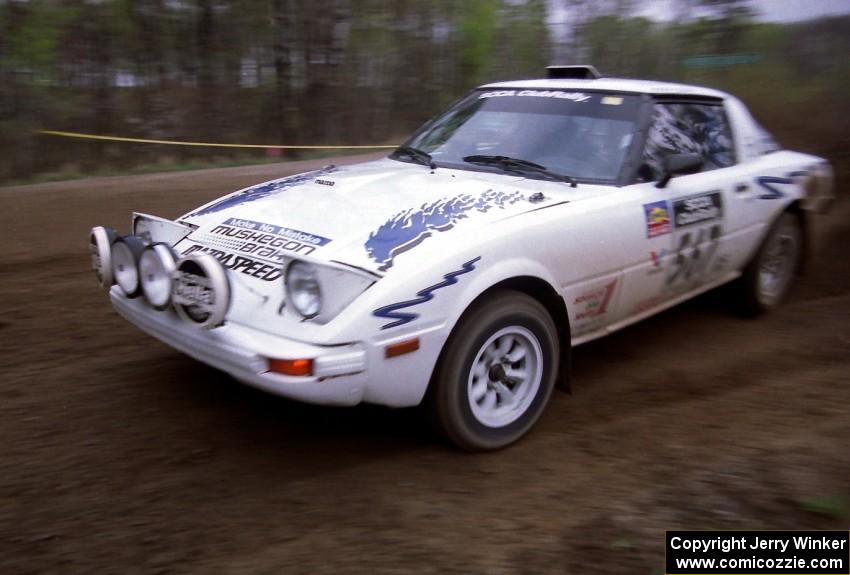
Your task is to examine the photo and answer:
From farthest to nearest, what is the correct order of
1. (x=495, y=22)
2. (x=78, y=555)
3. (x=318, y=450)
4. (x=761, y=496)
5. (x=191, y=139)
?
(x=495, y=22) < (x=191, y=139) < (x=318, y=450) < (x=761, y=496) < (x=78, y=555)

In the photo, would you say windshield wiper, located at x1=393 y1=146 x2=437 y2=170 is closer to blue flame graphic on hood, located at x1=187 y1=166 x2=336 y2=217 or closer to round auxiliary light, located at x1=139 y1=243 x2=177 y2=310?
blue flame graphic on hood, located at x1=187 y1=166 x2=336 y2=217

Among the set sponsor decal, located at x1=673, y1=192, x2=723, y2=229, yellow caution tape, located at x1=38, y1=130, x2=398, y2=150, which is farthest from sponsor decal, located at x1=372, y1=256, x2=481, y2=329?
yellow caution tape, located at x1=38, y1=130, x2=398, y2=150

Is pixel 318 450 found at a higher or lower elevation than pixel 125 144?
lower

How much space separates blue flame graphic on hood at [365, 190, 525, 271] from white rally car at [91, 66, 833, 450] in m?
0.01

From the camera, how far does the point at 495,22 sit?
19406 mm

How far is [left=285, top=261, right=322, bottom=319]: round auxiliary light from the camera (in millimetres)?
3096

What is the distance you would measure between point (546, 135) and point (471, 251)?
55.9 inches

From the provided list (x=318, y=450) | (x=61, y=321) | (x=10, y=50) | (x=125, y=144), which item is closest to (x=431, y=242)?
(x=318, y=450)

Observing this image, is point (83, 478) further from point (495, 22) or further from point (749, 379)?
point (495, 22)

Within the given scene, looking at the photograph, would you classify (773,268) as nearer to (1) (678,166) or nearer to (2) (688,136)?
(2) (688,136)

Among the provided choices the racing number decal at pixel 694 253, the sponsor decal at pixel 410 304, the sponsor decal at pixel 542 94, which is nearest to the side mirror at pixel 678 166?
the racing number decal at pixel 694 253

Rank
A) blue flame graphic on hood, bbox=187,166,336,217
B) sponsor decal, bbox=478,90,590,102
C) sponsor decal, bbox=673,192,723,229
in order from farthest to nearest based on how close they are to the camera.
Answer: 1. sponsor decal, bbox=478,90,590,102
2. sponsor decal, bbox=673,192,723,229
3. blue flame graphic on hood, bbox=187,166,336,217

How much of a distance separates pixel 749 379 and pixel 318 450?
8.57ft

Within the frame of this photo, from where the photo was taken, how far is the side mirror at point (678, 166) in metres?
4.19
